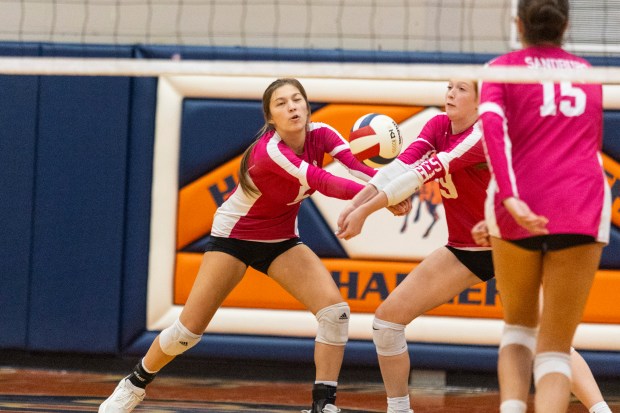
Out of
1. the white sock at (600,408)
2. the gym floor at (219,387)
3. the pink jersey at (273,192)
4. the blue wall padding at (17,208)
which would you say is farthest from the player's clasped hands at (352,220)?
the blue wall padding at (17,208)

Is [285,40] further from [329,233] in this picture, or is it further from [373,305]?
[373,305]

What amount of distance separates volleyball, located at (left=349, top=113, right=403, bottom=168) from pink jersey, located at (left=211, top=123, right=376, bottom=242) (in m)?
0.10

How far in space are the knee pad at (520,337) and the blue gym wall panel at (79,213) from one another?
4.05m

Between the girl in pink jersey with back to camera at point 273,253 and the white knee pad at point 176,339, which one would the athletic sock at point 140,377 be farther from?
the white knee pad at point 176,339

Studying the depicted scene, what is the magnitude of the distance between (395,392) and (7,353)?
354 cm

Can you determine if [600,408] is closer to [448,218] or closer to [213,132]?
[448,218]

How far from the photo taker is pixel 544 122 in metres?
3.27

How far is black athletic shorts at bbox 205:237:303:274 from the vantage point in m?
→ 4.97

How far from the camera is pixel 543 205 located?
3.22 meters

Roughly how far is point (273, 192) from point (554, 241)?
6.56ft

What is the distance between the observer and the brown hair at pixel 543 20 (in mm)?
3295

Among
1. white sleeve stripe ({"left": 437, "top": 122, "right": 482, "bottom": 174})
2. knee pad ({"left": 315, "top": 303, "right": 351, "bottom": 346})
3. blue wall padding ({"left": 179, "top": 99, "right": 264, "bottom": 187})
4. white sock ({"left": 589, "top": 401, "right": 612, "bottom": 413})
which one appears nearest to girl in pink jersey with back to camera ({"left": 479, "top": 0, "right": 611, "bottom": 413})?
white sleeve stripe ({"left": 437, "top": 122, "right": 482, "bottom": 174})

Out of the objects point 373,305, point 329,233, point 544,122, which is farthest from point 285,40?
point 544,122

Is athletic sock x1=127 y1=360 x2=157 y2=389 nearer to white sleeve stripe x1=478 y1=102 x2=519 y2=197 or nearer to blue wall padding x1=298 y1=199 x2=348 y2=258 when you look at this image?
blue wall padding x1=298 y1=199 x2=348 y2=258
